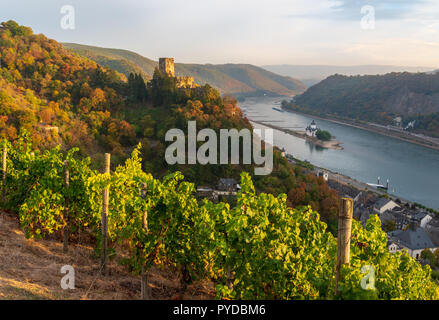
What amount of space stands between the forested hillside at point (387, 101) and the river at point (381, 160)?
11.8m

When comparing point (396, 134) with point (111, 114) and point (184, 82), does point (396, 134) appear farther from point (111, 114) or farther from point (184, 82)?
point (111, 114)

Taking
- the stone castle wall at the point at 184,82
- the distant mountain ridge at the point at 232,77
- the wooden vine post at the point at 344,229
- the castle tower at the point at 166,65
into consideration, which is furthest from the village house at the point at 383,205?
the distant mountain ridge at the point at 232,77

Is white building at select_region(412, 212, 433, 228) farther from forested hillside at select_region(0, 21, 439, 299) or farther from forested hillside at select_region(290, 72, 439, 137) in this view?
forested hillside at select_region(290, 72, 439, 137)

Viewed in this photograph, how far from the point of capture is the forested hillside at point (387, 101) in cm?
7881

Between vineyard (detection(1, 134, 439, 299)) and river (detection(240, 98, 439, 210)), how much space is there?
120 feet

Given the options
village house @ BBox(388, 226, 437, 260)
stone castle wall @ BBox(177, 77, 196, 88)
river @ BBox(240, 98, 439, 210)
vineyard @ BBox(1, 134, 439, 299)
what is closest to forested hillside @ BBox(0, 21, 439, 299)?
vineyard @ BBox(1, 134, 439, 299)

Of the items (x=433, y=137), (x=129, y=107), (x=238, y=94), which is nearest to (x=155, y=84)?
(x=129, y=107)

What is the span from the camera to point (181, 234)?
191 inches

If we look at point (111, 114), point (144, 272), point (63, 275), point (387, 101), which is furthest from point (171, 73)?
point (387, 101)

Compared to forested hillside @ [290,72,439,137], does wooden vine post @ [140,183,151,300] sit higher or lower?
lower

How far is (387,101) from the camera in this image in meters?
90.7

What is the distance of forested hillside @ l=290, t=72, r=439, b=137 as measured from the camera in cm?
7881

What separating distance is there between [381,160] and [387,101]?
48441 mm
